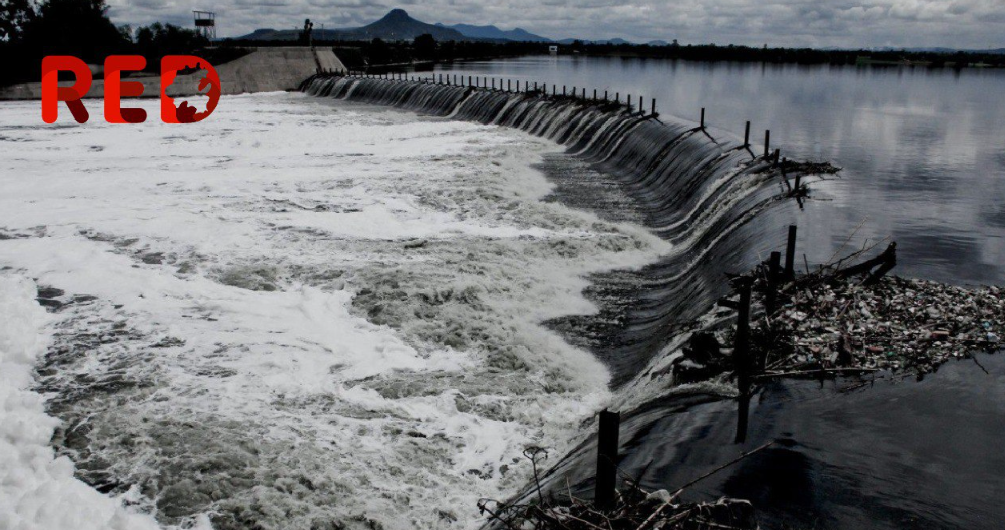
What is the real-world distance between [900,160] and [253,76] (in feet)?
169

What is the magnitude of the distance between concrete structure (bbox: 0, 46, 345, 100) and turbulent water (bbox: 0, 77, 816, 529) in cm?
3190

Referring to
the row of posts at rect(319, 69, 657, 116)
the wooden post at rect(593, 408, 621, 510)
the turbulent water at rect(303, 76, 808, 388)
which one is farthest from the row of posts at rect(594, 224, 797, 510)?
the row of posts at rect(319, 69, 657, 116)

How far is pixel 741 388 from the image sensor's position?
751 centimetres

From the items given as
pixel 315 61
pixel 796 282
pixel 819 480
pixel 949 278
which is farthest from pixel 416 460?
pixel 315 61

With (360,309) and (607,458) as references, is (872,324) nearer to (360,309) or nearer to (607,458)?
(607,458)

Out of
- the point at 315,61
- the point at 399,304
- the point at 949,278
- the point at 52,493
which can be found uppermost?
the point at 315,61

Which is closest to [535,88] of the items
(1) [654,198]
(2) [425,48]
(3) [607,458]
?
(1) [654,198]

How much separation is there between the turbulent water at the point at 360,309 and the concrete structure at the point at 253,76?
31.9 meters

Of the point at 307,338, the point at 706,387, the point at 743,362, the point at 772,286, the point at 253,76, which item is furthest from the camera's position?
the point at 253,76

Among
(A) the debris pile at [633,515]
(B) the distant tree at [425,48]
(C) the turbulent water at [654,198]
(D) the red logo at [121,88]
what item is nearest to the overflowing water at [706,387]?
(C) the turbulent water at [654,198]

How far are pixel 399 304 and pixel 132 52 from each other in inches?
2790

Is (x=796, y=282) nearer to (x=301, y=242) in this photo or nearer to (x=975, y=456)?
(x=975, y=456)

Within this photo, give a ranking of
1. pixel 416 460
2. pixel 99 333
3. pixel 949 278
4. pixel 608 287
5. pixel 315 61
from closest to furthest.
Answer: pixel 416 460 → pixel 949 278 → pixel 99 333 → pixel 608 287 → pixel 315 61

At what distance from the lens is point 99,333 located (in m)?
12.6
